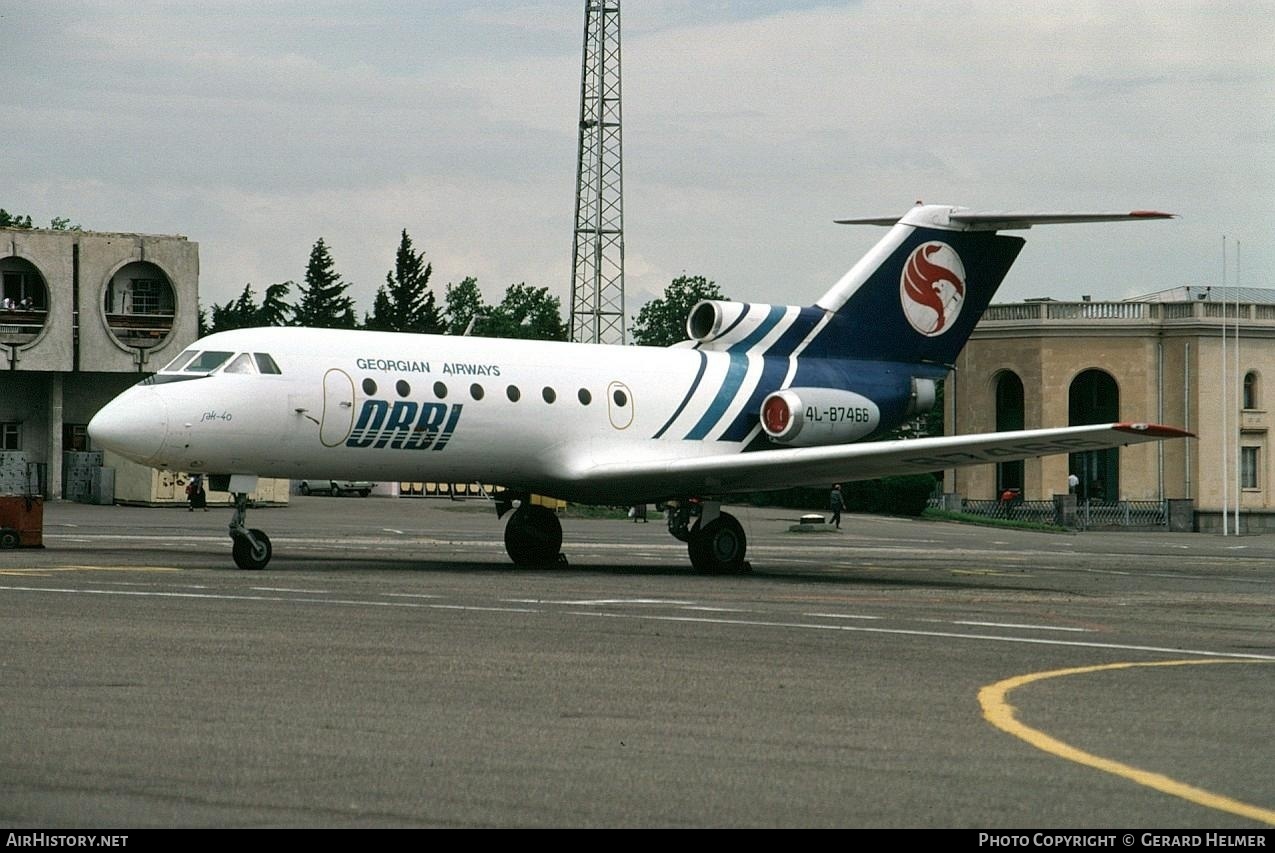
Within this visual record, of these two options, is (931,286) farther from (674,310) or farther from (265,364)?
(674,310)

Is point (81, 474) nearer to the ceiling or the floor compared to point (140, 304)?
nearer to the floor

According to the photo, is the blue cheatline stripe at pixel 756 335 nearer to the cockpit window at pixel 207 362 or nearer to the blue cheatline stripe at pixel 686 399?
the blue cheatline stripe at pixel 686 399

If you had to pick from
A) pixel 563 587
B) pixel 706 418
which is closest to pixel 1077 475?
pixel 706 418

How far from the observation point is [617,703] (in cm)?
1125

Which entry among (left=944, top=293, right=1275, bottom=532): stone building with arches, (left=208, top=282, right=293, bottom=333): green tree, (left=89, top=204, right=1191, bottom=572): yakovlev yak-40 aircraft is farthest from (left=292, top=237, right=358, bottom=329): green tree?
(left=89, top=204, right=1191, bottom=572): yakovlev yak-40 aircraft

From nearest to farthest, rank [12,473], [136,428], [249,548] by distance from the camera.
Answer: [136,428], [249,548], [12,473]

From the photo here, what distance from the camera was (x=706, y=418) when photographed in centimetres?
2855

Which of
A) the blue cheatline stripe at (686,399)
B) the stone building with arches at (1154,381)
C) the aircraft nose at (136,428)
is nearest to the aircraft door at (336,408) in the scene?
the aircraft nose at (136,428)

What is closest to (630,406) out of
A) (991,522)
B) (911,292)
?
(911,292)

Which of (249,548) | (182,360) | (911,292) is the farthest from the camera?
(911,292)

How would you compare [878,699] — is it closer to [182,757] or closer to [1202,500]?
[182,757]

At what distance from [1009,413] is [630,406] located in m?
65.6

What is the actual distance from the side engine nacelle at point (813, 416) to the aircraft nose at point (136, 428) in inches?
396

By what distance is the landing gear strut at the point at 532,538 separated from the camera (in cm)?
2809
